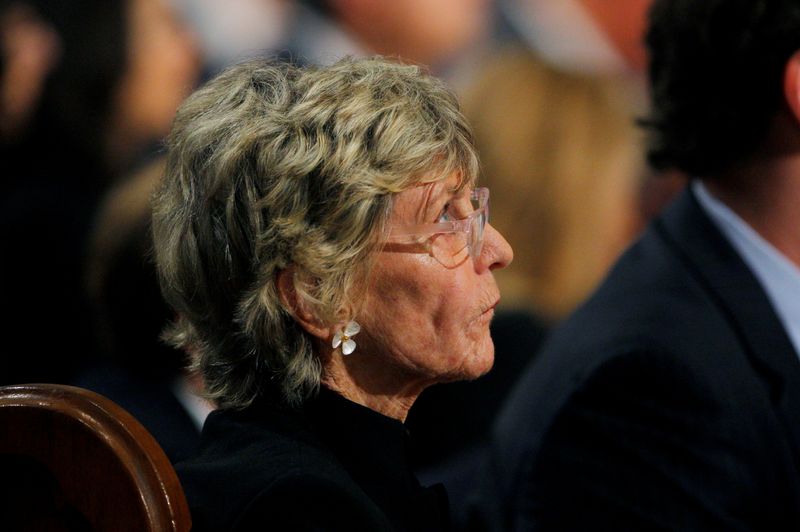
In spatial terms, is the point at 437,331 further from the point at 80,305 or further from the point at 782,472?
the point at 80,305

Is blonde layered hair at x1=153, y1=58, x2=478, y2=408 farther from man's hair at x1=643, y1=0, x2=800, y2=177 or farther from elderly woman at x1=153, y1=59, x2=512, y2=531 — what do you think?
man's hair at x1=643, y1=0, x2=800, y2=177

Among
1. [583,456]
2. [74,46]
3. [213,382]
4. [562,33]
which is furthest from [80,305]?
[213,382]

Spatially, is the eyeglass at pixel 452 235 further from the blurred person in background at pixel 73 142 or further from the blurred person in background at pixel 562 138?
the blurred person in background at pixel 73 142

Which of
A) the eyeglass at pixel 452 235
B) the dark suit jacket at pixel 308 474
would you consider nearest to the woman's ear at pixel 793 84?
the eyeglass at pixel 452 235

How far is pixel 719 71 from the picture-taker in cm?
287

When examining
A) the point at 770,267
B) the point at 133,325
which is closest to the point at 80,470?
the point at 133,325

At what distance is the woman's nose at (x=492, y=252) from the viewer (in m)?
1.78

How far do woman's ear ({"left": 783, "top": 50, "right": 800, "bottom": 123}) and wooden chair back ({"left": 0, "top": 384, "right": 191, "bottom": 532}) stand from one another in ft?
5.93

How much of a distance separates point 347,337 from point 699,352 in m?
0.98

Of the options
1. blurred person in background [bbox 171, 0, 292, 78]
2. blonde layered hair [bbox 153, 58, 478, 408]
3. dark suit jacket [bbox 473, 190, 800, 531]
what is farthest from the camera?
blurred person in background [bbox 171, 0, 292, 78]

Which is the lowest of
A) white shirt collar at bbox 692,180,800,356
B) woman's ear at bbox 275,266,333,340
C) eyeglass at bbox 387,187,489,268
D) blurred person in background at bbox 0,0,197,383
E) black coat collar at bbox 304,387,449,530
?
blurred person in background at bbox 0,0,197,383

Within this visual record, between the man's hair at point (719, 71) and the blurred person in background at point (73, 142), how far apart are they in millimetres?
1917

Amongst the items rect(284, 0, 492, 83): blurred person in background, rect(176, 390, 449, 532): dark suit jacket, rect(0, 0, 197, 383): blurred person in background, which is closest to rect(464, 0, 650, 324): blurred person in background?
rect(284, 0, 492, 83): blurred person in background

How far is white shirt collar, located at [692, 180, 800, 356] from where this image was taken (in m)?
2.65
